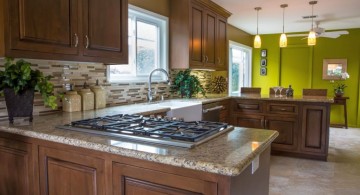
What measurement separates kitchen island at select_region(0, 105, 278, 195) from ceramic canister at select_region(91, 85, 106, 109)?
2.23 ft

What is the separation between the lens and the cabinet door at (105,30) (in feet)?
7.04

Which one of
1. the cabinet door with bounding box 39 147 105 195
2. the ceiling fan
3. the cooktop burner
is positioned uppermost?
the ceiling fan

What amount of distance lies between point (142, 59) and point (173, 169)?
2487 millimetres

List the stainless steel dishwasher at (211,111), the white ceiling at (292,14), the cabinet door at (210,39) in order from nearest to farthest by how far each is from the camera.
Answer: the stainless steel dishwasher at (211,111) → the cabinet door at (210,39) → the white ceiling at (292,14)

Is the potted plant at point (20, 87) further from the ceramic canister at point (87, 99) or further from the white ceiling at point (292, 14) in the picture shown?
the white ceiling at point (292, 14)

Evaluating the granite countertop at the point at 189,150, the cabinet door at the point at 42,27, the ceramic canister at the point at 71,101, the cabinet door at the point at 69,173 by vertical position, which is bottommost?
the cabinet door at the point at 69,173

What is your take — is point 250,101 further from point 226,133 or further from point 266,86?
point 266,86

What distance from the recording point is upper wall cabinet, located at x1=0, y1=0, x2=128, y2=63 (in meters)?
1.67

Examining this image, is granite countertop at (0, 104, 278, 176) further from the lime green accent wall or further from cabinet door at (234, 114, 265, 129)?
the lime green accent wall

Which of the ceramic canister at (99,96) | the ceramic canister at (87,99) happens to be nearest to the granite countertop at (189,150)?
the ceramic canister at (87,99)

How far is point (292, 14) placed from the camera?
17.0 feet

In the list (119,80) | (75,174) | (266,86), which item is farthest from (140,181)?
(266,86)

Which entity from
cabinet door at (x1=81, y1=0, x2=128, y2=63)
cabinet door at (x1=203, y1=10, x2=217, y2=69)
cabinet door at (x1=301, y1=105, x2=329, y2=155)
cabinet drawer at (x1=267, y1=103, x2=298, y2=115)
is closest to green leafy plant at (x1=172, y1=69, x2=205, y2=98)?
cabinet door at (x1=203, y1=10, x2=217, y2=69)

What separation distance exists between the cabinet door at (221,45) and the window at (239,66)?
1324 mm
